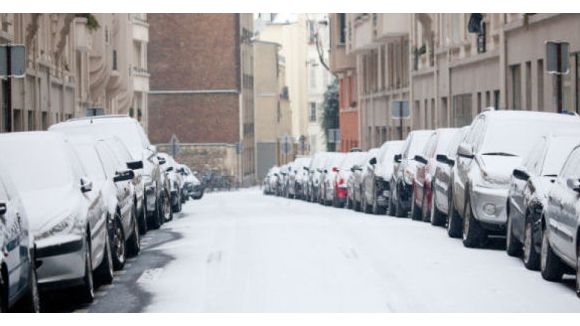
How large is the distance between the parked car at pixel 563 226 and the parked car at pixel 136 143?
439 inches

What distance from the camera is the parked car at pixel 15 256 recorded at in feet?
36.8

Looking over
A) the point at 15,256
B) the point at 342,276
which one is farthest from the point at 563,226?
the point at 15,256

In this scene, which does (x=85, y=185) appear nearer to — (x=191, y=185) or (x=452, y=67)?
(x=452, y=67)

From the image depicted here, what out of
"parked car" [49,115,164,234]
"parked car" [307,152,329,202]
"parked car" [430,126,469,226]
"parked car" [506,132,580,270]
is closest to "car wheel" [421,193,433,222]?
"parked car" [430,126,469,226]

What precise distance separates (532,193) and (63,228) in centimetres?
533

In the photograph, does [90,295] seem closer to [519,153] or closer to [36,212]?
[36,212]

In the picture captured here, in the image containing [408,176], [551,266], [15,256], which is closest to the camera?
[15,256]

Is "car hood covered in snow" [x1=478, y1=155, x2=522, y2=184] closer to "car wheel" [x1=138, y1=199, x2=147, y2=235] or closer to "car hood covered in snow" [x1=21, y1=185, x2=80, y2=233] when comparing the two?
"car wheel" [x1=138, y1=199, x2=147, y2=235]

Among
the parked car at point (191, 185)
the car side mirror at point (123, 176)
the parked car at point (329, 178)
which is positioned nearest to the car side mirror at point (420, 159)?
the car side mirror at point (123, 176)

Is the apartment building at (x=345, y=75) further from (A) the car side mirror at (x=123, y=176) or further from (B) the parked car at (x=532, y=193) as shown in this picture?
(B) the parked car at (x=532, y=193)

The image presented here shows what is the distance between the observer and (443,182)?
23484mm

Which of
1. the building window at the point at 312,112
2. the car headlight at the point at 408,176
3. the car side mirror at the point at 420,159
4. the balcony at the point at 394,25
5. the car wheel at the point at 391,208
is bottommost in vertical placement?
the car wheel at the point at 391,208

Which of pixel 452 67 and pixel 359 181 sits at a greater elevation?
pixel 452 67

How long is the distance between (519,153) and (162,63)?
7847 centimetres
